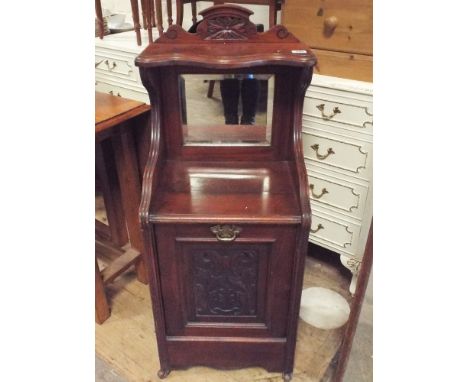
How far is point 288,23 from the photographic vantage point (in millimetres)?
1422

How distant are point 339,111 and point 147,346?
3.79ft

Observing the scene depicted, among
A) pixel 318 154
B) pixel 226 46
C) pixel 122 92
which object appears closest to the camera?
pixel 226 46

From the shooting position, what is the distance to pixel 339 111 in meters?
1.40

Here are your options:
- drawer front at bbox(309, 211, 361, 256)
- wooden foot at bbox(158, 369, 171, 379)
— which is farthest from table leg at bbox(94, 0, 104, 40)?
wooden foot at bbox(158, 369, 171, 379)

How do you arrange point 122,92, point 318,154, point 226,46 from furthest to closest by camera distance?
1. point 122,92
2. point 318,154
3. point 226,46

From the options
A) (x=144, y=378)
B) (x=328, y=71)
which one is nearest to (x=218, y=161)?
(x=328, y=71)

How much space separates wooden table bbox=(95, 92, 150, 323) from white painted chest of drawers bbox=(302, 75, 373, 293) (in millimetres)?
637

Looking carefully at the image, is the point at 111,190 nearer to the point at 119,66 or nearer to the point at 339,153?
the point at 119,66

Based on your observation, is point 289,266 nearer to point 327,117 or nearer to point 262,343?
point 262,343

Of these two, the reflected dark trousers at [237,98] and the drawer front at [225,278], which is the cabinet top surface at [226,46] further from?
the drawer front at [225,278]

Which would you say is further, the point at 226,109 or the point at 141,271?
the point at 141,271

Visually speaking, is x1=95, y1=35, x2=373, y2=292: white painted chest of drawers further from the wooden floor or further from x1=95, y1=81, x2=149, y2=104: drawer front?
the wooden floor

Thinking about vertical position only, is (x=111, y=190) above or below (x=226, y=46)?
below

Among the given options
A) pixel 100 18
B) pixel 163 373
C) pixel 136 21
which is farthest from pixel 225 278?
pixel 100 18
